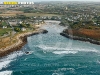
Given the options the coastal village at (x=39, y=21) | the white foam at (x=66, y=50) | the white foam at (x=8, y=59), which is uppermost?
the white foam at (x=8, y=59)

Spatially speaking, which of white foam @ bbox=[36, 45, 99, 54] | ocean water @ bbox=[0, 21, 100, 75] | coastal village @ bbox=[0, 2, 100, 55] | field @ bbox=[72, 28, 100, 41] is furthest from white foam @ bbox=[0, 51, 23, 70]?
field @ bbox=[72, 28, 100, 41]

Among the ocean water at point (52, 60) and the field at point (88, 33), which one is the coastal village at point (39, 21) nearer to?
the field at point (88, 33)

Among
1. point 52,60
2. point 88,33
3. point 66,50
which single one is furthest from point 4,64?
point 88,33

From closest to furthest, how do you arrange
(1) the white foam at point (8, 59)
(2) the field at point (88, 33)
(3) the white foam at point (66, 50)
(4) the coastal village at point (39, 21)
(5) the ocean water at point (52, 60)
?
(5) the ocean water at point (52, 60)
(1) the white foam at point (8, 59)
(3) the white foam at point (66, 50)
(2) the field at point (88, 33)
(4) the coastal village at point (39, 21)

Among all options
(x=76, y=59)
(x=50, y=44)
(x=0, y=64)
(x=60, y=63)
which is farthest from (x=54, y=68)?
(x=50, y=44)

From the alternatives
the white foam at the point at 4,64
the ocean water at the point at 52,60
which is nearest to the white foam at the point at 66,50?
the ocean water at the point at 52,60

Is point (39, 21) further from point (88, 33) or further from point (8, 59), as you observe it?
point (8, 59)

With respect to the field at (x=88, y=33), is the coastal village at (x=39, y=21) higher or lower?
lower

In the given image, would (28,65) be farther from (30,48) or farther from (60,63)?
(30,48)

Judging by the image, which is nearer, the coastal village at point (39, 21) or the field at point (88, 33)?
the field at point (88, 33)
